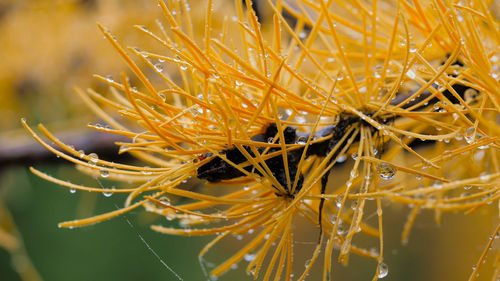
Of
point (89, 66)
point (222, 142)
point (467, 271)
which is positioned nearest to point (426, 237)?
point (467, 271)

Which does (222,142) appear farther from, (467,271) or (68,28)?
(467,271)

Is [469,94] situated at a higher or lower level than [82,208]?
higher

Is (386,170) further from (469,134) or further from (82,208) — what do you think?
(82,208)

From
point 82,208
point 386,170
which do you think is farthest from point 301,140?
point 82,208

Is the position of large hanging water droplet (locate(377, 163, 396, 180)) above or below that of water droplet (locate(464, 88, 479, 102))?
below

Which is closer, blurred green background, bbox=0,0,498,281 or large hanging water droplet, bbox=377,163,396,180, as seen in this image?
large hanging water droplet, bbox=377,163,396,180

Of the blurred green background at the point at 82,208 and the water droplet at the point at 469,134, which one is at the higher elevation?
the water droplet at the point at 469,134

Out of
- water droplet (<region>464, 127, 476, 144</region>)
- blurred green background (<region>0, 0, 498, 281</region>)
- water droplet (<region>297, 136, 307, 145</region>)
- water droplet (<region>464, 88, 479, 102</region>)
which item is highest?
water droplet (<region>464, 88, 479, 102</region>)

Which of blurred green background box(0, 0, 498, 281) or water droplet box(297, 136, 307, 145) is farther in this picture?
blurred green background box(0, 0, 498, 281)

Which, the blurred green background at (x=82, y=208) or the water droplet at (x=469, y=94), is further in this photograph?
the blurred green background at (x=82, y=208)
